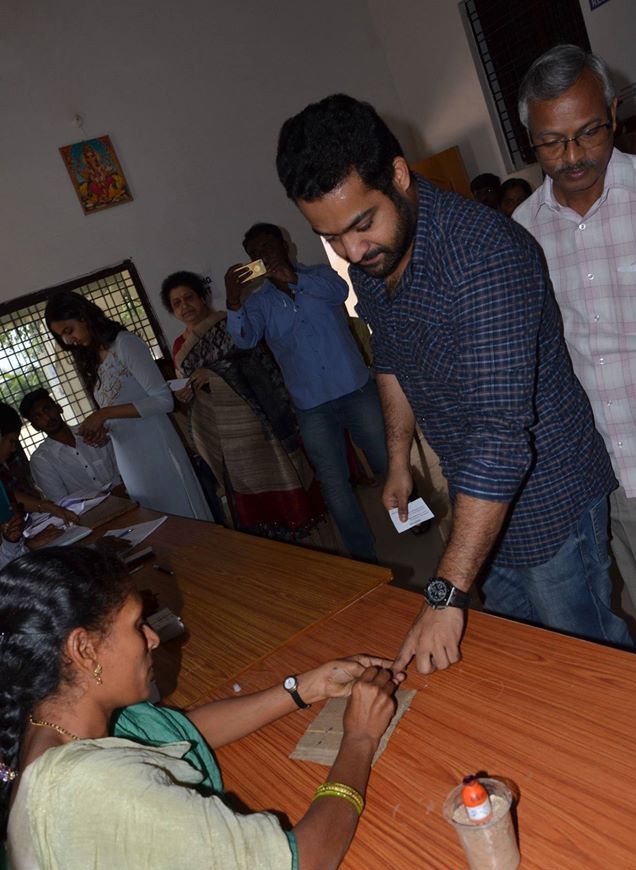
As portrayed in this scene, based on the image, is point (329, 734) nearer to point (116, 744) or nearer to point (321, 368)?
point (116, 744)

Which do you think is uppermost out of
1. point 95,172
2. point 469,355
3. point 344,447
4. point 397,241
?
point 95,172

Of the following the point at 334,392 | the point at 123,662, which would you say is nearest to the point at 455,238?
the point at 123,662

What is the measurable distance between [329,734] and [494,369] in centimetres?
69

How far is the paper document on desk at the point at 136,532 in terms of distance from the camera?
289 cm

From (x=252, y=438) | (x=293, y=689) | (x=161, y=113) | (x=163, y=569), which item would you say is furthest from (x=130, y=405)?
(x=161, y=113)

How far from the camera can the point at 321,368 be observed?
3.43m

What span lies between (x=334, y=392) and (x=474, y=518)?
2.14 m

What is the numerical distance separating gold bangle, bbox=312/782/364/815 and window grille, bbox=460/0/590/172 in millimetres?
5896

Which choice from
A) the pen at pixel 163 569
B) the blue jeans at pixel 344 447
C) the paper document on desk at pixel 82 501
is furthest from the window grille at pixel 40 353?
the pen at pixel 163 569

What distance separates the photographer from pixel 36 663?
107cm

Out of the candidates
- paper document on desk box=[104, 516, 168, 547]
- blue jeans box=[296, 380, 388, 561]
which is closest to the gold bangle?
paper document on desk box=[104, 516, 168, 547]

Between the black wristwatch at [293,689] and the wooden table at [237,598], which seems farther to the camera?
the wooden table at [237,598]

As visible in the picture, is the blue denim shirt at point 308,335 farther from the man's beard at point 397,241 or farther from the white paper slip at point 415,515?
the man's beard at point 397,241

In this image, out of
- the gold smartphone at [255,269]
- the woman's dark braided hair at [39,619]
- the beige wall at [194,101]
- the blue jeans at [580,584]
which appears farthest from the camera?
the beige wall at [194,101]
